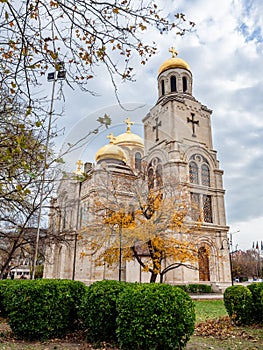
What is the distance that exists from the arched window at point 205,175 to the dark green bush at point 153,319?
22534 mm

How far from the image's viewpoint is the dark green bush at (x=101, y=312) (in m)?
5.80

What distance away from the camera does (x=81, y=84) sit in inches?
188

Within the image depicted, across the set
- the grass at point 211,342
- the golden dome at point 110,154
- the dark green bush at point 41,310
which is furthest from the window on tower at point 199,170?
the dark green bush at point 41,310

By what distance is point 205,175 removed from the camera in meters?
27.5

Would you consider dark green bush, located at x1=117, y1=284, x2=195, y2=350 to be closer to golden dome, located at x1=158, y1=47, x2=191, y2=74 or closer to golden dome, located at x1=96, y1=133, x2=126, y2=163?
golden dome, located at x1=96, y1=133, x2=126, y2=163

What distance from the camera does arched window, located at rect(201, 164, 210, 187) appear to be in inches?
1072

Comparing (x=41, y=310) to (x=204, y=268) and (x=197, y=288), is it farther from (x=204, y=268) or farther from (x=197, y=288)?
(x=204, y=268)

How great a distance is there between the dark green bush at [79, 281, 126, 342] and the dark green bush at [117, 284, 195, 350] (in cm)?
45

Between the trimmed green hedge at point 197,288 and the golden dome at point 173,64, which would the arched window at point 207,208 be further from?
the golden dome at point 173,64

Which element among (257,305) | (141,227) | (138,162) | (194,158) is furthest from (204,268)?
(257,305)

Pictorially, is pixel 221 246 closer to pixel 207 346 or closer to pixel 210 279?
pixel 210 279

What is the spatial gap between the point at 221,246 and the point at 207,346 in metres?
20.8

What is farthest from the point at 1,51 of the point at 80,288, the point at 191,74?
the point at 191,74

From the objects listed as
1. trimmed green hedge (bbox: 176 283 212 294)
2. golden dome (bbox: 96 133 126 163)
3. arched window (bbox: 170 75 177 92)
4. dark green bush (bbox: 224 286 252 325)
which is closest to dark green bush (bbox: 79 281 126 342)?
dark green bush (bbox: 224 286 252 325)
